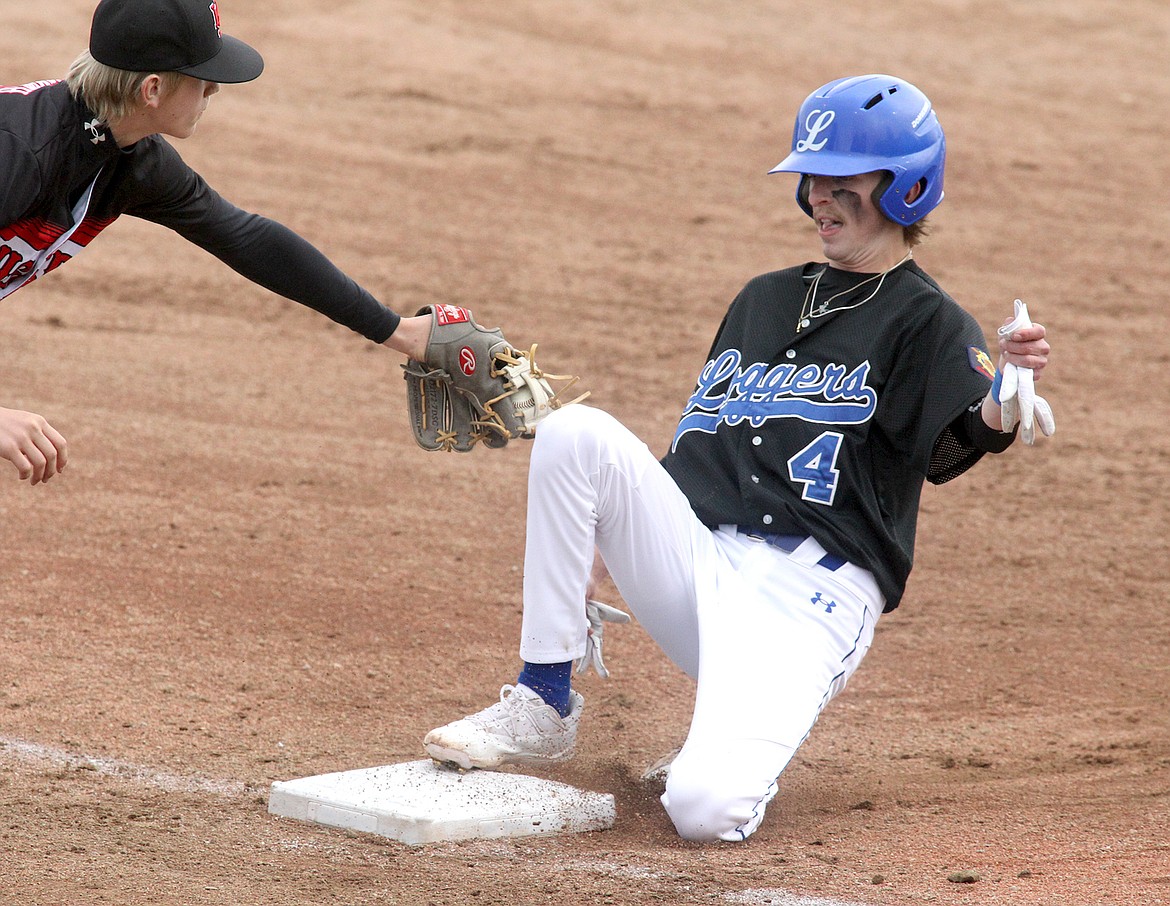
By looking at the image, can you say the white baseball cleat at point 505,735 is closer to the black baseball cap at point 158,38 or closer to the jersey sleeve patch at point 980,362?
the jersey sleeve patch at point 980,362

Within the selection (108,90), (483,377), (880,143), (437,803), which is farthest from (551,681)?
(108,90)

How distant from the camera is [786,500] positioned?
3.13 metres

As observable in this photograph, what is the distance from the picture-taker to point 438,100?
1050cm

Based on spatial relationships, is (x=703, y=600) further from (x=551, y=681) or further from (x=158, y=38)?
(x=158, y=38)

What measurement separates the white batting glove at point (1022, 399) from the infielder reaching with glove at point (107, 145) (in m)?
1.64

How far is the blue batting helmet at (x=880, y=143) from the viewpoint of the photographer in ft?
10.3

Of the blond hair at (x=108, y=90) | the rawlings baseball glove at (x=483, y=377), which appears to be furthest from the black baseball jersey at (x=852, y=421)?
the blond hair at (x=108, y=90)

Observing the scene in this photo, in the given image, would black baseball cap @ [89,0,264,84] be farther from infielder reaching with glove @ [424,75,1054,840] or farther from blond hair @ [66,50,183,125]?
infielder reaching with glove @ [424,75,1054,840]

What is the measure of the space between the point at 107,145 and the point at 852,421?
167cm

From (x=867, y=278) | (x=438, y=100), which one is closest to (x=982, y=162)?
(x=438, y=100)

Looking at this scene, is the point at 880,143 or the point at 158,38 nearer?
the point at 158,38

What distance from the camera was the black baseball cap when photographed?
282 centimetres

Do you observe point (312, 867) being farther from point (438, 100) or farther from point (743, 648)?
point (438, 100)

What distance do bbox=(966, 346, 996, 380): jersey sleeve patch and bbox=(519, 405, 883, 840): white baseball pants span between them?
53 centimetres
